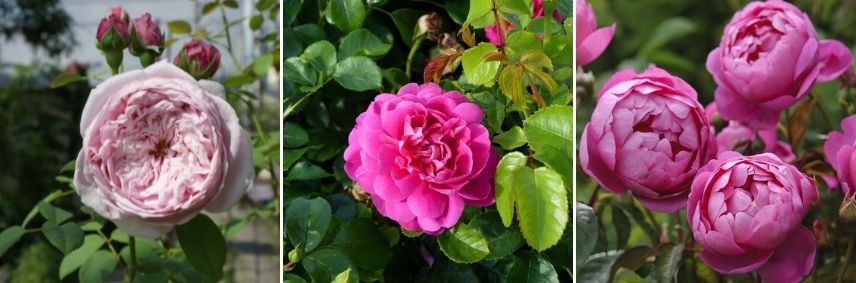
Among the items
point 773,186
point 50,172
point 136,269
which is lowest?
point 50,172

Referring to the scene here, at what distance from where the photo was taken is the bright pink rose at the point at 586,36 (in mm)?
543

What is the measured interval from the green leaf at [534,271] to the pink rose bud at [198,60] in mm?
300

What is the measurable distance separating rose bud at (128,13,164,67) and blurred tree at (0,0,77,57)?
6.23 ft

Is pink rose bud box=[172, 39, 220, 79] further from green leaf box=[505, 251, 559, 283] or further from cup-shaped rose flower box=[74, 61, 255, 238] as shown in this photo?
green leaf box=[505, 251, 559, 283]

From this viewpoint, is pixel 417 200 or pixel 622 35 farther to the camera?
pixel 622 35

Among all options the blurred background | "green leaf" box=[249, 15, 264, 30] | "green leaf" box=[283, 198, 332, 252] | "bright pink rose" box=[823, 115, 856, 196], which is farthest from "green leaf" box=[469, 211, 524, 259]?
the blurred background

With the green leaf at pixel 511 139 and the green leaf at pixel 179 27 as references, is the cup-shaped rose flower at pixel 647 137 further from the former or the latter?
the green leaf at pixel 179 27

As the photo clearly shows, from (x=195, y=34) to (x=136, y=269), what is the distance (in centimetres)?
27

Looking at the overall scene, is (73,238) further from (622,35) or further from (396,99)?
(622,35)

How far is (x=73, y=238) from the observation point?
665mm

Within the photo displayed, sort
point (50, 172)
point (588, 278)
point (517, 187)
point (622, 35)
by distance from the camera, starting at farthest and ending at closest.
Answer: point (50, 172), point (622, 35), point (588, 278), point (517, 187)

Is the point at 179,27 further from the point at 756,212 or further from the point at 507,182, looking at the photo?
the point at 756,212

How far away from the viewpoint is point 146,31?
648 millimetres

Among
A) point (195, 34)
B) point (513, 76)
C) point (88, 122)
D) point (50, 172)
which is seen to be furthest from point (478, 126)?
point (50, 172)
